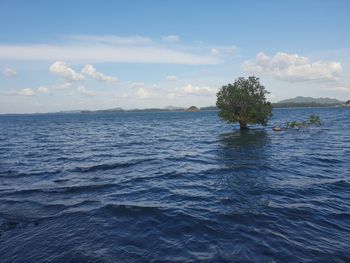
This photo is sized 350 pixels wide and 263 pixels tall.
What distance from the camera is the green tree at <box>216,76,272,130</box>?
59906 mm

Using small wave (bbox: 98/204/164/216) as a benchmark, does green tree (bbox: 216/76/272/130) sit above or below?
above

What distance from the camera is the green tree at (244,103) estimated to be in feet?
197

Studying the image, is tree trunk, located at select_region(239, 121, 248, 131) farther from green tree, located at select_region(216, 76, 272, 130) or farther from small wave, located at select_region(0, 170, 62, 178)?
small wave, located at select_region(0, 170, 62, 178)

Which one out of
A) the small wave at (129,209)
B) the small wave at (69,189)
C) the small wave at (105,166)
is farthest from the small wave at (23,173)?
the small wave at (129,209)

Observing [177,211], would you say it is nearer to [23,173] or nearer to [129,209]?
[129,209]

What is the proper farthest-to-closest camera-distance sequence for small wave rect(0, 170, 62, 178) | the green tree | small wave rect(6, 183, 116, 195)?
the green tree, small wave rect(0, 170, 62, 178), small wave rect(6, 183, 116, 195)

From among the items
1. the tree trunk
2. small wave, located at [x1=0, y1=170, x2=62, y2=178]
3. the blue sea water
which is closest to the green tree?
the tree trunk

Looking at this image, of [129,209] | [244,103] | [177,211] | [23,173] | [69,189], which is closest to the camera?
[177,211]

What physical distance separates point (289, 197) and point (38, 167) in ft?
75.7

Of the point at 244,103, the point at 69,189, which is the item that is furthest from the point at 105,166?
the point at 244,103

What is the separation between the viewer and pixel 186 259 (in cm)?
1138

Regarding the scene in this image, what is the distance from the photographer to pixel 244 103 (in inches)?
2356

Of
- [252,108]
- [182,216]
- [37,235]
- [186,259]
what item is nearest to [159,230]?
[182,216]

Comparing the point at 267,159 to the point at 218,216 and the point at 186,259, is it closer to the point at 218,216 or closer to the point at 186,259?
the point at 218,216
